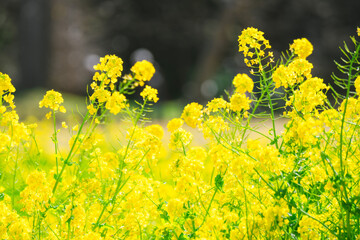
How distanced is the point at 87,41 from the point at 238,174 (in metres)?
15.2

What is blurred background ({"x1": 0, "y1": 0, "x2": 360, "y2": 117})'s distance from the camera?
13.9 meters

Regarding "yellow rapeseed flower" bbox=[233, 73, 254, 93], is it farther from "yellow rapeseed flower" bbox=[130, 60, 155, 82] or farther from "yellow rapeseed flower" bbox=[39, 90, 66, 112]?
"yellow rapeseed flower" bbox=[39, 90, 66, 112]

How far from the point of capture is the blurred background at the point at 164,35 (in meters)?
13.9

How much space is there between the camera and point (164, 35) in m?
17.6

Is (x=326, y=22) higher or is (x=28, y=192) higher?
(x=326, y=22)

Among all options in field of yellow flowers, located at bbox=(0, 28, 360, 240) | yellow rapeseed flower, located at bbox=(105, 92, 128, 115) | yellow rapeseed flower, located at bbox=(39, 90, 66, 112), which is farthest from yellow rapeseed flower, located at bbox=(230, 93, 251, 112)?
yellow rapeseed flower, located at bbox=(39, 90, 66, 112)

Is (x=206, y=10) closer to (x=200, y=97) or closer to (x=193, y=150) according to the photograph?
(x=200, y=97)

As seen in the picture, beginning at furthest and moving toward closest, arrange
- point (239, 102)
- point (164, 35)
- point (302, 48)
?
point (164, 35), point (302, 48), point (239, 102)

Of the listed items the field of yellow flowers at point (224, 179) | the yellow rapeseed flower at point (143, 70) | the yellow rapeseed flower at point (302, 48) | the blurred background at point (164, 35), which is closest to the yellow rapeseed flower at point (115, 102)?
the field of yellow flowers at point (224, 179)

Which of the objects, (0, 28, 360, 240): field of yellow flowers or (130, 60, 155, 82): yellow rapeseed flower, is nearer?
(0, 28, 360, 240): field of yellow flowers

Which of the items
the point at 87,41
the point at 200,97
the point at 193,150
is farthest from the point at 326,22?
the point at 193,150

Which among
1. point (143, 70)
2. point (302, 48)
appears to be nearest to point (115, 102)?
point (143, 70)

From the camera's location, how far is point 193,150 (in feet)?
8.81

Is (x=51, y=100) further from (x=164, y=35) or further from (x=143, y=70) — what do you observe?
(x=164, y=35)
